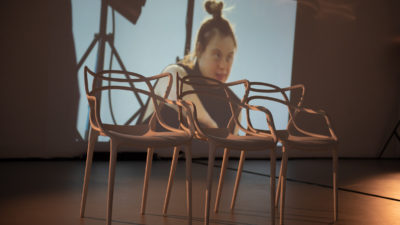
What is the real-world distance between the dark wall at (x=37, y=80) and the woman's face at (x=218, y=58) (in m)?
1.53

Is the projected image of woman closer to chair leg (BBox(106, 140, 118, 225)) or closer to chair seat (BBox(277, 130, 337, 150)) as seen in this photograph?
chair seat (BBox(277, 130, 337, 150))

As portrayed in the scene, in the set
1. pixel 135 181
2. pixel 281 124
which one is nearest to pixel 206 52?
pixel 281 124

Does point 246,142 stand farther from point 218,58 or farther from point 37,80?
point 218,58

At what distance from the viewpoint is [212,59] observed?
5305mm

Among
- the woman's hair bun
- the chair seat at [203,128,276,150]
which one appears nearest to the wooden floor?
the chair seat at [203,128,276,150]

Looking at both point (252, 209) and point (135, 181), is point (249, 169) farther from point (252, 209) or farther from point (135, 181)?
point (252, 209)

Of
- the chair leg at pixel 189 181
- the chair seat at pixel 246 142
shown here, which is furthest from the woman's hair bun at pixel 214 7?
the chair leg at pixel 189 181

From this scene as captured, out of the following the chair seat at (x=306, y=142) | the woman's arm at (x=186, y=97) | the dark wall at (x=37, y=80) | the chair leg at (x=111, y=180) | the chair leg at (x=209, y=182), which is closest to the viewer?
the chair leg at (x=111, y=180)

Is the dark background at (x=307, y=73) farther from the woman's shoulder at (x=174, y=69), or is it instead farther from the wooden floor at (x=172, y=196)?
the woman's shoulder at (x=174, y=69)

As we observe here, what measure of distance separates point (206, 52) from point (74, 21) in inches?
60.5

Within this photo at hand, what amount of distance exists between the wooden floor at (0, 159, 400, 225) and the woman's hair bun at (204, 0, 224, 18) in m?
1.77

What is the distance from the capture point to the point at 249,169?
4695 mm

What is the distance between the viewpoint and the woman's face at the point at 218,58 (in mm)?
5266

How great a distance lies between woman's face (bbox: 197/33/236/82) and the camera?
5266 mm
